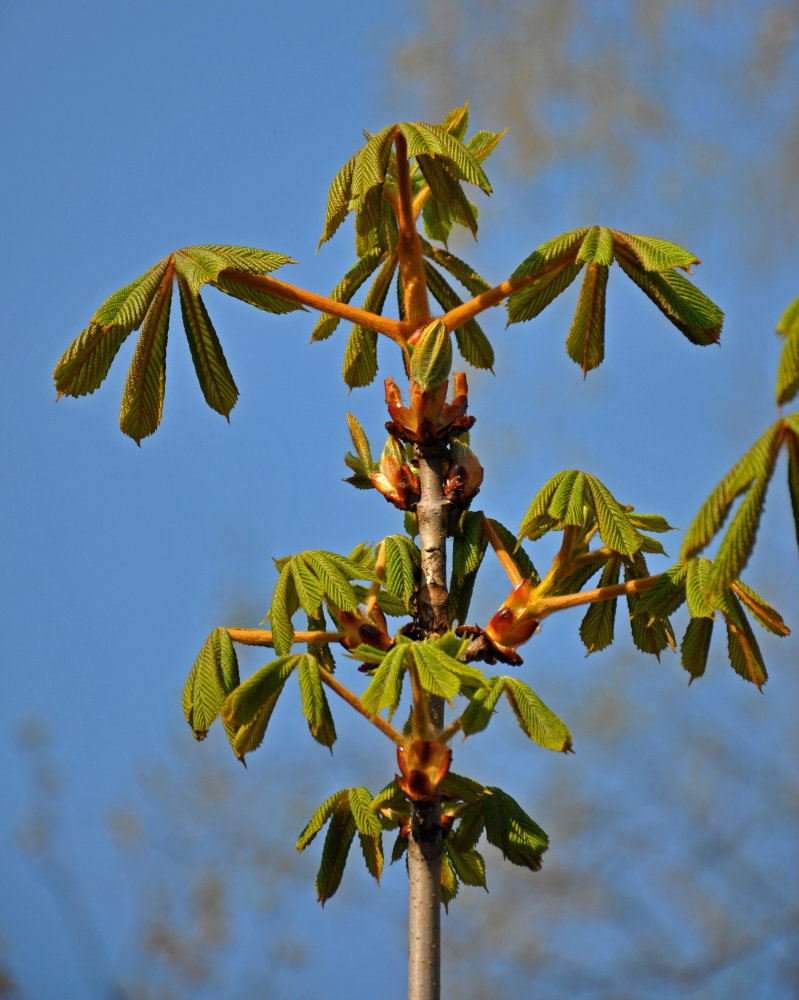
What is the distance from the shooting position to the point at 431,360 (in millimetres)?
4297

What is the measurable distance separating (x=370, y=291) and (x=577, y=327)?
114cm

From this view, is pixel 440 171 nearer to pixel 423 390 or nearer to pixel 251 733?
pixel 423 390

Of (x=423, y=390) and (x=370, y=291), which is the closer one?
(x=423, y=390)

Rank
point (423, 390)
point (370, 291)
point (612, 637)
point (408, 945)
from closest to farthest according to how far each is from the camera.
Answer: point (408, 945)
point (423, 390)
point (612, 637)
point (370, 291)

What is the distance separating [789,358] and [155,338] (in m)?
2.58

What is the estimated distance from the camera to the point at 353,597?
13.5 ft

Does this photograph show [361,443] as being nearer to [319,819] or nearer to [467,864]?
[319,819]

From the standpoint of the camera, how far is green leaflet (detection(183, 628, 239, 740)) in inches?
170

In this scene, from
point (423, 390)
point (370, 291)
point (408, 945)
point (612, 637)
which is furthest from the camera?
point (370, 291)

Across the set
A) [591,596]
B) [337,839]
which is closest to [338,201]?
[591,596]

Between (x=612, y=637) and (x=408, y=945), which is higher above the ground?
(x=612, y=637)

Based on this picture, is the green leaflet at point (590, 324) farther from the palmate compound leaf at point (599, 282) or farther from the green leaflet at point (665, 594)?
the green leaflet at point (665, 594)

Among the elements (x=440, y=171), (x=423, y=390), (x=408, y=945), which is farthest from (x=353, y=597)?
(x=440, y=171)

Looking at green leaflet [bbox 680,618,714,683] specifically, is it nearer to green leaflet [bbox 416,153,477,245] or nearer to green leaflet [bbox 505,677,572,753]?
green leaflet [bbox 505,677,572,753]
